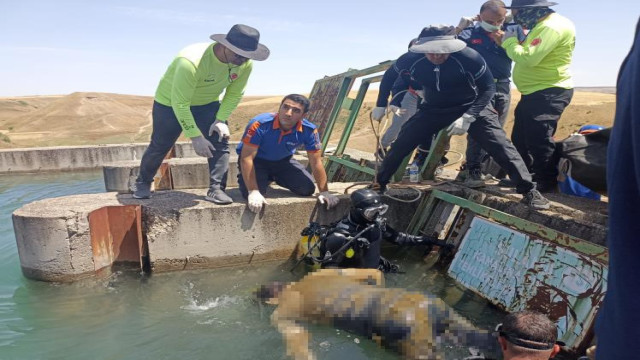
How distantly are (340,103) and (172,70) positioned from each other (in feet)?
14.0

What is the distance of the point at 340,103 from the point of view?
8.43m

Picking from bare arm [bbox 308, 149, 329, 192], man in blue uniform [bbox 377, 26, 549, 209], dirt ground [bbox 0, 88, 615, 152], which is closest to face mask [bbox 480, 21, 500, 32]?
man in blue uniform [bbox 377, 26, 549, 209]

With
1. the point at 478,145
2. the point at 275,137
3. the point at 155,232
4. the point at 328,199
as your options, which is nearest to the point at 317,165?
the point at 328,199

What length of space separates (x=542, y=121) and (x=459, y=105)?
794mm

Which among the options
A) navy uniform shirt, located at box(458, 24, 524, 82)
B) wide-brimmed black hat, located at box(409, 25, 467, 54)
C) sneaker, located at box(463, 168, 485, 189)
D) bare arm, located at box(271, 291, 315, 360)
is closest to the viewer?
bare arm, located at box(271, 291, 315, 360)

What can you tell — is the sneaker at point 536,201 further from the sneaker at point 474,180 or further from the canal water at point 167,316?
the canal water at point 167,316

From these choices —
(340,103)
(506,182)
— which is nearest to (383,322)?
(506,182)

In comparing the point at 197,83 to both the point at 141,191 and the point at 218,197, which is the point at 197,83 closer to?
the point at 218,197

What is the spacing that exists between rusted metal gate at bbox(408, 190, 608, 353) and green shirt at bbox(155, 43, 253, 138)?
2491 millimetres

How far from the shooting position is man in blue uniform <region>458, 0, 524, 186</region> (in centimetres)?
497

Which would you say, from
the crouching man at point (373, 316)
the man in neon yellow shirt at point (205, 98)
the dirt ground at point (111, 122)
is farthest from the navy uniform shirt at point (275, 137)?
the dirt ground at point (111, 122)

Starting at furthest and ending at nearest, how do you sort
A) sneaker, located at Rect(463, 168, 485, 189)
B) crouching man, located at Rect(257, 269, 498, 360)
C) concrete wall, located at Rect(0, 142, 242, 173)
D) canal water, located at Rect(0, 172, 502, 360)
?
concrete wall, located at Rect(0, 142, 242, 173), sneaker, located at Rect(463, 168, 485, 189), canal water, located at Rect(0, 172, 502, 360), crouching man, located at Rect(257, 269, 498, 360)

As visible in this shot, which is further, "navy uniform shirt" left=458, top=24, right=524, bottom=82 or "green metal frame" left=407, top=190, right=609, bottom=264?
"navy uniform shirt" left=458, top=24, right=524, bottom=82

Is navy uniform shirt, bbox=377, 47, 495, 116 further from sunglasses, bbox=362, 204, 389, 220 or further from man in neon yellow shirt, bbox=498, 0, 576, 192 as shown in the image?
sunglasses, bbox=362, 204, 389, 220
